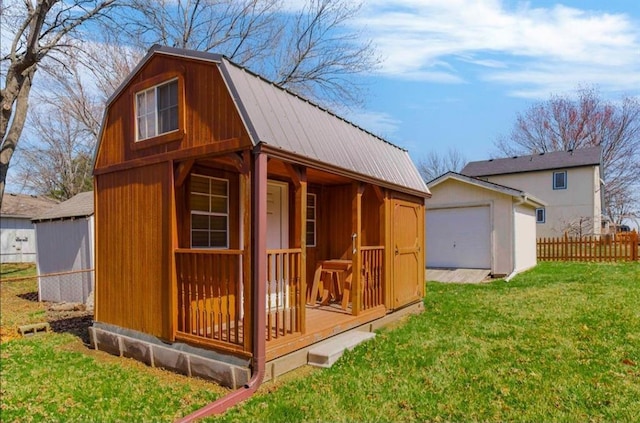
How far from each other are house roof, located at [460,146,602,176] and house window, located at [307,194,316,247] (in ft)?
59.7

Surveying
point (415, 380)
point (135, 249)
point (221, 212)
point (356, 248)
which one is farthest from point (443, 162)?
point (415, 380)

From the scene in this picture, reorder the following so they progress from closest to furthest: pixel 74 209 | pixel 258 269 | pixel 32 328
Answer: pixel 258 269 → pixel 32 328 → pixel 74 209

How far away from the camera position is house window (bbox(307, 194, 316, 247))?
7.61 m

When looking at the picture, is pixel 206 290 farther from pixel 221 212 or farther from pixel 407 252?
pixel 407 252

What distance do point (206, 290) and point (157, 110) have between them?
2.39 m

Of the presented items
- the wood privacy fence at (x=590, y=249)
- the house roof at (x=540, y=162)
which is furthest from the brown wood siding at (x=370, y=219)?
the house roof at (x=540, y=162)

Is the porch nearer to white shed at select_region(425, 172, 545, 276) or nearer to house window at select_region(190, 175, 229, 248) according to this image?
house window at select_region(190, 175, 229, 248)

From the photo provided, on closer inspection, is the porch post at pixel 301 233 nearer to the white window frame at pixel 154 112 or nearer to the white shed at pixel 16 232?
the white window frame at pixel 154 112

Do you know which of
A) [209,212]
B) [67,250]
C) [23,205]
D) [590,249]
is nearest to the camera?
[209,212]

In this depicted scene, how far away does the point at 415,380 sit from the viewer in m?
4.14

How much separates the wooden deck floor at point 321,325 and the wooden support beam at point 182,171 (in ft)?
6.92

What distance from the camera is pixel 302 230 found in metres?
4.69

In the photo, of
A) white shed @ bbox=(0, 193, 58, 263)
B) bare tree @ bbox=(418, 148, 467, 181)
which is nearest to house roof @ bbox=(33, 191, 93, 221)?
white shed @ bbox=(0, 193, 58, 263)

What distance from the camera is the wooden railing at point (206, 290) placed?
4354 millimetres
